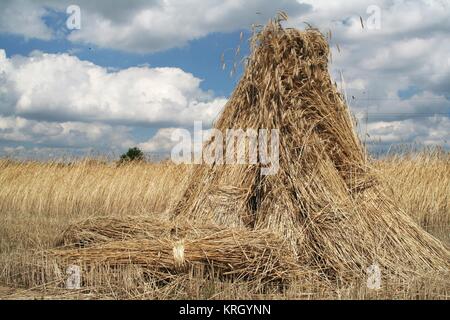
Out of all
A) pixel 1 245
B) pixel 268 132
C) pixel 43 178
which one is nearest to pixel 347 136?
pixel 268 132

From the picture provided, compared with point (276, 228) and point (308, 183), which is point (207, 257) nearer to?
point (276, 228)

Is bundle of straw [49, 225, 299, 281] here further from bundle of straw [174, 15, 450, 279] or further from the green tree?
the green tree

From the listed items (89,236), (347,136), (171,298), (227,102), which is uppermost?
(227,102)

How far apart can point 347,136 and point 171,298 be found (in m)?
2.59

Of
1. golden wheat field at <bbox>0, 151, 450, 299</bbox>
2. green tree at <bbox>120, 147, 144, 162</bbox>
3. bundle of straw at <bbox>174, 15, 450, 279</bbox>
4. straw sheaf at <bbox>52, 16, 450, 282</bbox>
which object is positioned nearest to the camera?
golden wheat field at <bbox>0, 151, 450, 299</bbox>

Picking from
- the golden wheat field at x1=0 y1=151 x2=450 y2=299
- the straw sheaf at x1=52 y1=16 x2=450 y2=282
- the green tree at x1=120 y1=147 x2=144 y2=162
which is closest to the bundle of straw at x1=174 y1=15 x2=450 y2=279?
the straw sheaf at x1=52 y1=16 x2=450 y2=282

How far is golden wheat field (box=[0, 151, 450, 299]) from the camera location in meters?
3.98

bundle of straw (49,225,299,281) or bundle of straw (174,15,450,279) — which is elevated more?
bundle of straw (174,15,450,279)

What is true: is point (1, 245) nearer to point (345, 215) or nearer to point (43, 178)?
point (345, 215)

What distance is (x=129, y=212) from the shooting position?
10359 millimetres

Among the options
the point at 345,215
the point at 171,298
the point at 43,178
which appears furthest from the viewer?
the point at 43,178

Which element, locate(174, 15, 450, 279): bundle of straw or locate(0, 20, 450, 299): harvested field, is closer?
locate(0, 20, 450, 299): harvested field

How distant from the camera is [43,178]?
1187cm

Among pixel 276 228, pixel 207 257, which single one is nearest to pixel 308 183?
pixel 276 228
